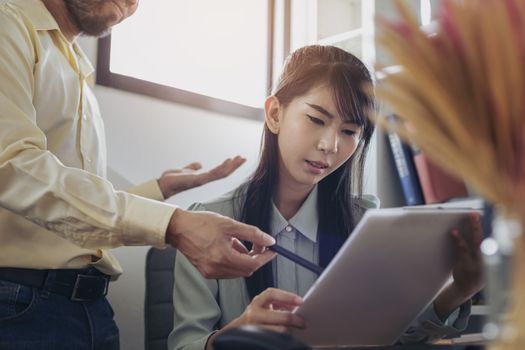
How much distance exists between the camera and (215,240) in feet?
2.64

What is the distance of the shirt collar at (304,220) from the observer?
121 cm

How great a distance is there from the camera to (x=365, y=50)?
6.28 ft

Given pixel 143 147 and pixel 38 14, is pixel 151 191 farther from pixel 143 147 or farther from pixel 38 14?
pixel 38 14

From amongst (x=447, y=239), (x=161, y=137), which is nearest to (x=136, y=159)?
(x=161, y=137)

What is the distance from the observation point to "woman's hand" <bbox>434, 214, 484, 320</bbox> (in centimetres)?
63

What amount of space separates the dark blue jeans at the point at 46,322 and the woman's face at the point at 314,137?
1.75 ft

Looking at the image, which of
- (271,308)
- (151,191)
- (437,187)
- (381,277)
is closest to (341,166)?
(437,187)

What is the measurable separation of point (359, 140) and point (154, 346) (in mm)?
665

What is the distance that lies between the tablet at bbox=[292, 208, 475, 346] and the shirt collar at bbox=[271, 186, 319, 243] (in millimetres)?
516

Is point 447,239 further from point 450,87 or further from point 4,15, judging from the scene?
point 4,15

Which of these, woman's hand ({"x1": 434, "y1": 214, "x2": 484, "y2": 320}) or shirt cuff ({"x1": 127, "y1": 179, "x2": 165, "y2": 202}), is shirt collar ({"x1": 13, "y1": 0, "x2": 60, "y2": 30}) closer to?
shirt cuff ({"x1": 127, "y1": 179, "x2": 165, "y2": 202})

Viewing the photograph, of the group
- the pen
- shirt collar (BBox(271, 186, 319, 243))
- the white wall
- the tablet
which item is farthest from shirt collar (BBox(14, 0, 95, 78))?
the tablet

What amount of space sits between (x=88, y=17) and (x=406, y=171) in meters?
1.00

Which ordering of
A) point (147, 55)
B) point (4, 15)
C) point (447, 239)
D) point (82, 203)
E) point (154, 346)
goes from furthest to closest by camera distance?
point (147, 55), point (154, 346), point (4, 15), point (82, 203), point (447, 239)
